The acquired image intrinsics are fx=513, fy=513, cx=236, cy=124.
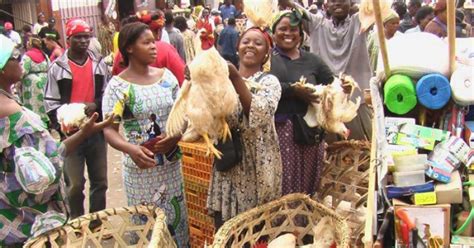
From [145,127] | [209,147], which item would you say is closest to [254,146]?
[209,147]

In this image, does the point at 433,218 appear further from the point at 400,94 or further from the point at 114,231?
the point at 114,231

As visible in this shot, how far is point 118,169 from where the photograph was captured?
5988 mm

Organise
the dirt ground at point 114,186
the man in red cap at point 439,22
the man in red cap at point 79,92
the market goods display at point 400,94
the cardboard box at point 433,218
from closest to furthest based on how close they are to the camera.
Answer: the cardboard box at point 433,218 → the market goods display at point 400,94 → the man in red cap at point 79,92 → the man in red cap at point 439,22 → the dirt ground at point 114,186

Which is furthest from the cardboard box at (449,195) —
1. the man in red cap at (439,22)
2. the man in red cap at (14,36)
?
the man in red cap at (439,22)

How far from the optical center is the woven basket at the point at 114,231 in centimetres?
243

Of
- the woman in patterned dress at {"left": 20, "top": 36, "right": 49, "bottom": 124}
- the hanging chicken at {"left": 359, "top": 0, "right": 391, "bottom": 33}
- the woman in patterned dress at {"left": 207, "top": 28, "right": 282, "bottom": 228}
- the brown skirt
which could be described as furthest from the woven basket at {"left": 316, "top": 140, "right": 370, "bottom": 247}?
the woman in patterned dress at {"left": 20, "top": 36, "right": 49, "bottom": 124}

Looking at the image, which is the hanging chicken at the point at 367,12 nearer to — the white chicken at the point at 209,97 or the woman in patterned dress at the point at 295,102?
the woman in patterned dress at the point at 295,102

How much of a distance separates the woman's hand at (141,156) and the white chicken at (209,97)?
0.44 meters

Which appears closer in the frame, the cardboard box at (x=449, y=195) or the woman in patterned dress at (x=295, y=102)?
the cardboard box at (x=449, y=195)

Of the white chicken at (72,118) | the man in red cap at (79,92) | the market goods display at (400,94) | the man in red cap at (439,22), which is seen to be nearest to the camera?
the market goods display at (400,94)

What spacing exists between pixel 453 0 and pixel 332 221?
121cm

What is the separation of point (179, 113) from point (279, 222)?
85 centimetres

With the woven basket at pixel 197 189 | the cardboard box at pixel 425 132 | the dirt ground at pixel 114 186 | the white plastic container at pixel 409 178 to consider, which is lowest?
the dirt ground at pixel 114 186

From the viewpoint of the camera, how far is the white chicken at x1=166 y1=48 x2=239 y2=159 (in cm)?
231
